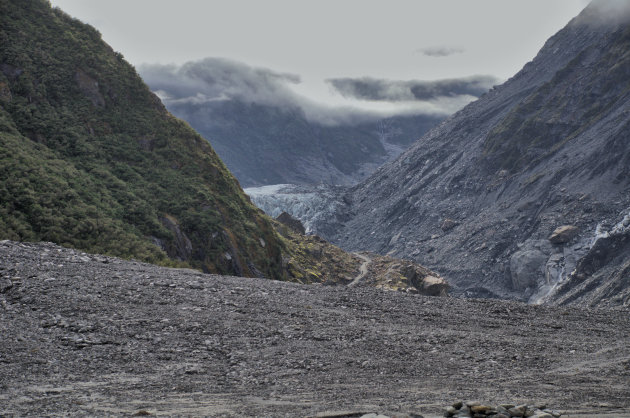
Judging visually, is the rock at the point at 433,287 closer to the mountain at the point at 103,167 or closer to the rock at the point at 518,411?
the mountain at the point at 103,167

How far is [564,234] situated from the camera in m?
76.2

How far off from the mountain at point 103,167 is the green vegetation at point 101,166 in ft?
0.27

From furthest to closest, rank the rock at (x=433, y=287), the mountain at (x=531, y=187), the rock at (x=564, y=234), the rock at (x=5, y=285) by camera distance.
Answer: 1. the rock at (x=564, y=234)
2. the mountain at (x=531, y=187)
3. the rock at (x=433, y=287)
4. the rock at (x=5, y=285)

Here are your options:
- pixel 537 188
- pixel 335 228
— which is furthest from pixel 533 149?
pixel 335 228

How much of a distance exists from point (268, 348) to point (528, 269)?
236 feet

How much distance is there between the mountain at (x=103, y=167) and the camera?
80.1 ft

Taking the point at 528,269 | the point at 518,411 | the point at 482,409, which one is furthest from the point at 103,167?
the point at 528,269

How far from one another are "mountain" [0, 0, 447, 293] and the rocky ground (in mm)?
6807

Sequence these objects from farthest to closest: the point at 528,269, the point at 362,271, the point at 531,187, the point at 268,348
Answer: the point at 531,187 < the point at 528,269 < the point at 362,271 < the point at 268,348

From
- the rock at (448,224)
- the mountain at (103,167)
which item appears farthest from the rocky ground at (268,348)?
the rock at (448,224)

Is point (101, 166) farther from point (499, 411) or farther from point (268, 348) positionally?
point (499, 411)

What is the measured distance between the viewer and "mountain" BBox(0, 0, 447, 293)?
24.4m

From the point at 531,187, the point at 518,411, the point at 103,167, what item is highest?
the point at 531,187

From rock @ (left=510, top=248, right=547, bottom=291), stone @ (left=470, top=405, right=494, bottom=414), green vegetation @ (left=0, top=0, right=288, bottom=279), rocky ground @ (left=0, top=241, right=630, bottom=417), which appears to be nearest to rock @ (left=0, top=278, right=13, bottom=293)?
rocky ground @ (left=0, top=241, right=630, bottom=417)
